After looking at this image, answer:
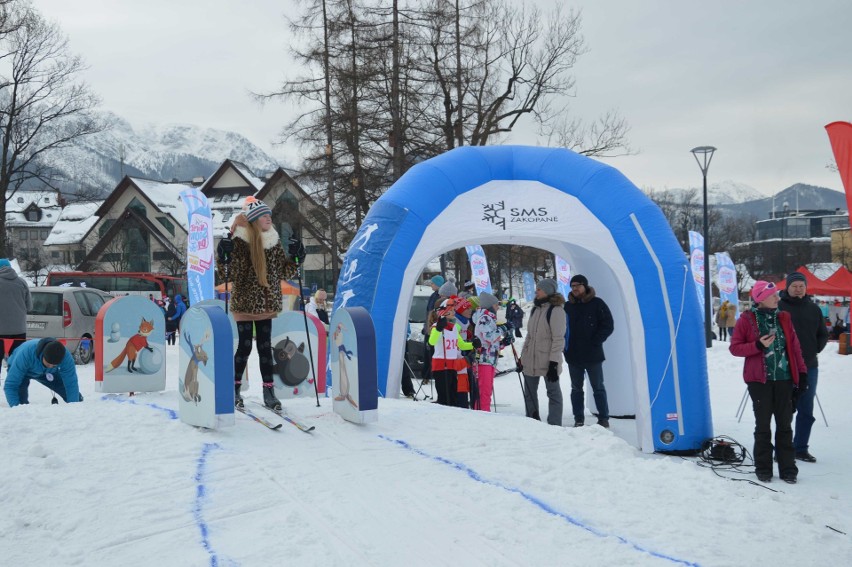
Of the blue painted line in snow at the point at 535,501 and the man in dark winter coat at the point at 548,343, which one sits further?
the man in dark winter coat at the point at 548,343

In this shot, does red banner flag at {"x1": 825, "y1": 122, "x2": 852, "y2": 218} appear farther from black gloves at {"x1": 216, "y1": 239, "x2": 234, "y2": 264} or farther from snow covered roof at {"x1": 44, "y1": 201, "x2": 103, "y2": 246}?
snow covered roof at {"x1": 44, "y1": 201, "x2": 103, "y2": 246}

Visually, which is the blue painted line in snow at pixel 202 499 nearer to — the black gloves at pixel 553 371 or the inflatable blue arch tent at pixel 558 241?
the inflatable blue arch tent at pixel 558 241

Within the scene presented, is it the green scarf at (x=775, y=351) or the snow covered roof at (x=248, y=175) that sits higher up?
the snow covered roof at (x=248, y=175)

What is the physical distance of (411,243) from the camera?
9.43 meters

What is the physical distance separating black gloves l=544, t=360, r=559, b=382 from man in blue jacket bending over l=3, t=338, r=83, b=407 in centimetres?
545

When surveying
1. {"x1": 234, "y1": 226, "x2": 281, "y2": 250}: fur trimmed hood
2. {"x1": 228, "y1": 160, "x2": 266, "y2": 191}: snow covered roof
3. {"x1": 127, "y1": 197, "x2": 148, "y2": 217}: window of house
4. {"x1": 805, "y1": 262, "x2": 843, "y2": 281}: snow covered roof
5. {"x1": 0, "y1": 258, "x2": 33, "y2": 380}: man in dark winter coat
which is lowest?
{"x1": 0, "y1": 258, "x2": 33, "y2": 380}: man in dark winter coat

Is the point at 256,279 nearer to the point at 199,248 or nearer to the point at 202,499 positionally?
the point at 202,499

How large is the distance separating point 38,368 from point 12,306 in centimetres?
284

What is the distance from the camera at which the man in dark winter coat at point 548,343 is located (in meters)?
9.10

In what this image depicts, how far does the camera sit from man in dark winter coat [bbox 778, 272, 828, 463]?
25.8 ft

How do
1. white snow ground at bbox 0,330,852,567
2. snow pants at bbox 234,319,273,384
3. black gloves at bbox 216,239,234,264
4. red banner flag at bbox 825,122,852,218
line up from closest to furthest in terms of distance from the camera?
white snow ground at bbox 0,330,852,567
black gloves at bbox 216,239,234,264
red banner flag at bbox 825,122,852,218
snow pants at bbox 234,319,273,384

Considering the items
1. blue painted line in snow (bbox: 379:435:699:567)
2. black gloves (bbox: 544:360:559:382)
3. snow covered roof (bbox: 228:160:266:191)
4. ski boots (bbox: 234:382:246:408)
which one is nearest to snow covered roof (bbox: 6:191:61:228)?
snow covered roof (bbox: 228:160:266:191)

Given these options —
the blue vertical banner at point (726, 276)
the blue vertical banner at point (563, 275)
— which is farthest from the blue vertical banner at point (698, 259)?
the blue vertical banner at point (726, 276)

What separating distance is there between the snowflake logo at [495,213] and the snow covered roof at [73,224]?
56768 mm
